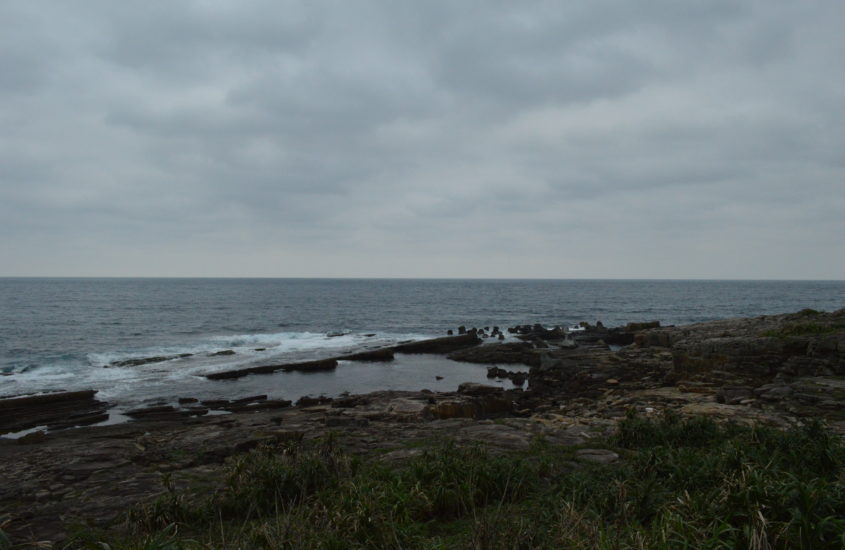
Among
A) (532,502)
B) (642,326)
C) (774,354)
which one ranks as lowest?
(642,326)

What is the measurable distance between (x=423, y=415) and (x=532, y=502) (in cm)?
1008

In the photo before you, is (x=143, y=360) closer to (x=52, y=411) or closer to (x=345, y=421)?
(x=52, y=411)

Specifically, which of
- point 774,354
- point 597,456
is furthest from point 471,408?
point 774,354

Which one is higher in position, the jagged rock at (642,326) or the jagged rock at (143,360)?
the jagged rock at (642,326)

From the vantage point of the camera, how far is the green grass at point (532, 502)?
453cm

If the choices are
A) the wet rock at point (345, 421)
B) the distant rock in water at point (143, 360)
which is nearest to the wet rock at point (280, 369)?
the distant rock in water at point (143, 360)

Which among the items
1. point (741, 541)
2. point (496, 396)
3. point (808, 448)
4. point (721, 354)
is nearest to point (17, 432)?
point (496, 396)

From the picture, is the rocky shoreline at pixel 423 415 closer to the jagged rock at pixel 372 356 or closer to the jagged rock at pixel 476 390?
the jagged rock at pixel 476 390

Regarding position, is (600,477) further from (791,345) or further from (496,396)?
(791,345)

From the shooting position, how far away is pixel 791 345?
19.0 m

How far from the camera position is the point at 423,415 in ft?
55.1

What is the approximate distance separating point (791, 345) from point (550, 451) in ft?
50.0

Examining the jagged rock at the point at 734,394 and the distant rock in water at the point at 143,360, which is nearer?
the jagged rock at the point at 734,394

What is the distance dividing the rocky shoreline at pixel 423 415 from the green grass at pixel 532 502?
6.54 ft
